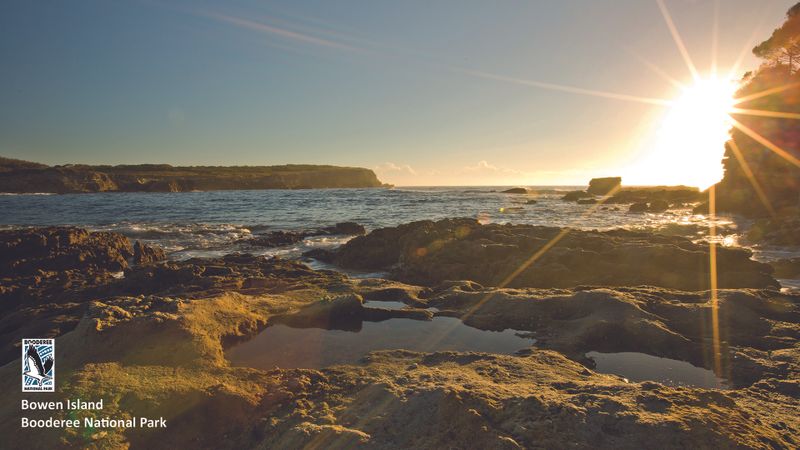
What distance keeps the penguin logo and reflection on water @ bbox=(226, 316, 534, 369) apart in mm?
2145

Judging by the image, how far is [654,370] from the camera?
217 inches

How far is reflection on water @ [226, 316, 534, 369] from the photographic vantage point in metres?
5.98

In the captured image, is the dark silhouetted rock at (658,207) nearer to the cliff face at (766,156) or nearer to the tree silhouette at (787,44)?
the cliff face at (766,156)

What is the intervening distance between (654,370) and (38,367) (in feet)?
27.8

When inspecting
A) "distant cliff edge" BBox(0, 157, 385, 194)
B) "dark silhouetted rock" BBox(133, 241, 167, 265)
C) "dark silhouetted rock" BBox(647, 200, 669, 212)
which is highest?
"distant cliff edge" BBox(0, 157, 385, 194)

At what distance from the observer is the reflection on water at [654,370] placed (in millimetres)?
5172

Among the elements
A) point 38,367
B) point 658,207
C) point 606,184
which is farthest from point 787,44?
point 606,184

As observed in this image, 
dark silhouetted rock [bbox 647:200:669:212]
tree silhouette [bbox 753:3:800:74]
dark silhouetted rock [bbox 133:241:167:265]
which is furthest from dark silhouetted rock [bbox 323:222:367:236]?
tree silhouette [bbox 753:3:800:74]

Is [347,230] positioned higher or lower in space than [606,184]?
lower

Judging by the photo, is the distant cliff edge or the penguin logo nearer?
the penguin logo

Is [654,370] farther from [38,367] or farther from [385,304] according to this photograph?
[38,367]

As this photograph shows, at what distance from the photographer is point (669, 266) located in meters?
10.9

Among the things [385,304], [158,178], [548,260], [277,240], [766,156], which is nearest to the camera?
[385,304]

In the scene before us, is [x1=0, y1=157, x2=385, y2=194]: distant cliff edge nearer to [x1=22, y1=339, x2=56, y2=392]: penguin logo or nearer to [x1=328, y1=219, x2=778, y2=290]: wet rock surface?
[x1=328, y1=219, x2=778, y2=290]: wet rock surface
